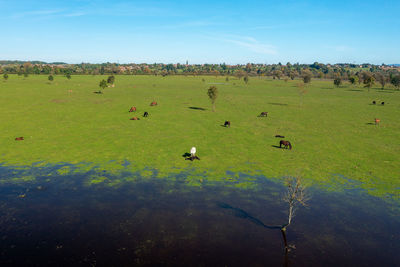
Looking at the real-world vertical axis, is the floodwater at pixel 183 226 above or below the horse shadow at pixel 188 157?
below

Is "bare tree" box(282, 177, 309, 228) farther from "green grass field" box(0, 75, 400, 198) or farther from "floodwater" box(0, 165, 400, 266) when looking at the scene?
"green grass field" box(0, 75, 400, 198)

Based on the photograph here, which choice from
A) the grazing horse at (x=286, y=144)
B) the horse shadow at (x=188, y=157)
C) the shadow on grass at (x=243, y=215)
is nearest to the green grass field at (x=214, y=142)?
the horse shadow at (x=188, y=157)

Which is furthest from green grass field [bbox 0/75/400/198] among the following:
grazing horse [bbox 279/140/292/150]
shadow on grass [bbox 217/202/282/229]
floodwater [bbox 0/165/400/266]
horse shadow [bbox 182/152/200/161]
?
shadow on grass [bbox 217/202/282/229]

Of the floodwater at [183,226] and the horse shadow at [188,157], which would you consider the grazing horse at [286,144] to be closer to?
the floodwater at [183,226]

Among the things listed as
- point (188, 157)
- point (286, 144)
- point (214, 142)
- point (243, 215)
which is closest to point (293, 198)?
point (243, 215)

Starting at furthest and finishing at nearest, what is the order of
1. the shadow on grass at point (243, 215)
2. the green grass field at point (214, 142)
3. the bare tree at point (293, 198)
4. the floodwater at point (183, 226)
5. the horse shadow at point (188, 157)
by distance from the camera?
the horse shadow at point (188, 157) < the green grass field at point (214, 142) < the shadow on grass at point (243, 215) < the bare tree at point (293, 198) < the floodwater at point (183, 226)

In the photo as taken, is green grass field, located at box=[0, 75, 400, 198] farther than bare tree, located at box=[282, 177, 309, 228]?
Yes

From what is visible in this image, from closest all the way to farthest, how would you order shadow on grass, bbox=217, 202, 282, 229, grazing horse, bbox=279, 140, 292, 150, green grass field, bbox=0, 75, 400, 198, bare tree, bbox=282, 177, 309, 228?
bare tree, bbox=282, 177, 309, 228 < shadow on grass, bbox=217, 202, 282, 229 < green grass field, bbox=0, 75, 400, 198 < grazing horse, bbox=279, 140, 292, 150

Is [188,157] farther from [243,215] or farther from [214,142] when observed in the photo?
[243,215]

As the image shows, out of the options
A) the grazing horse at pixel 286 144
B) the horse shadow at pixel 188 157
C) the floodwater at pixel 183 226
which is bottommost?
the floodwater at pixel 183 226
